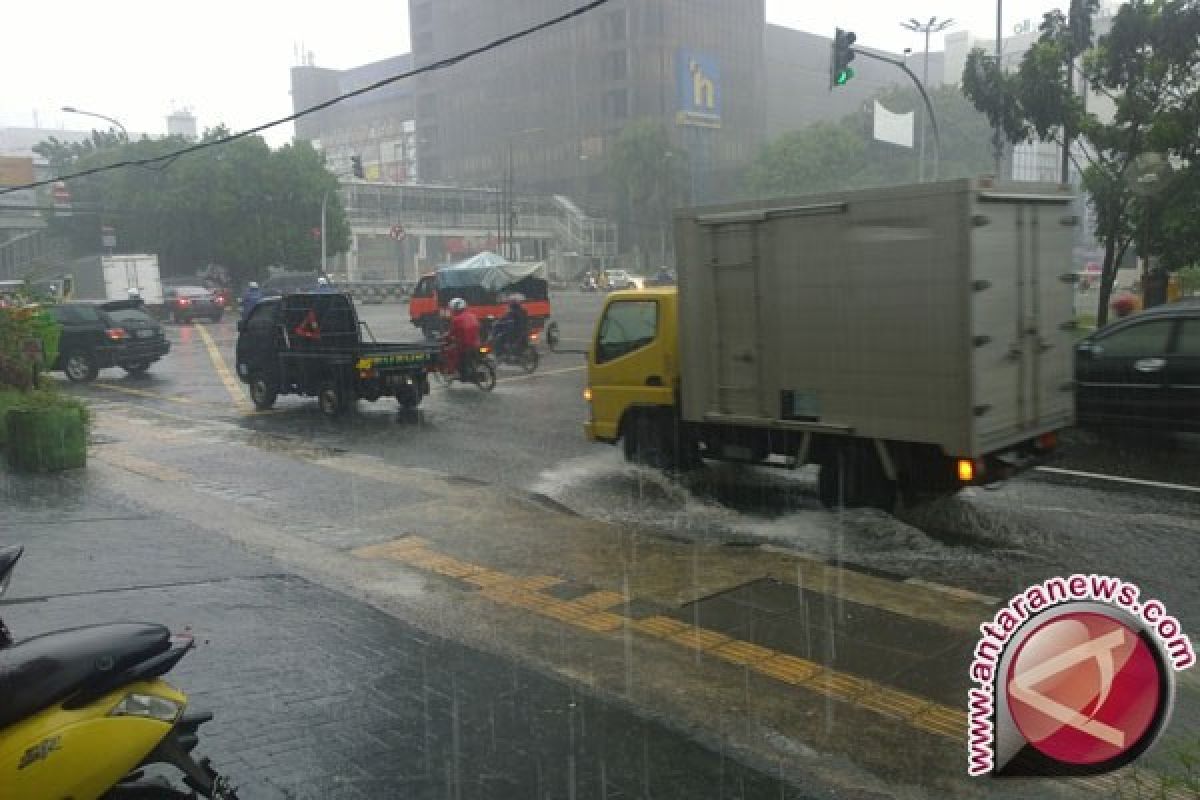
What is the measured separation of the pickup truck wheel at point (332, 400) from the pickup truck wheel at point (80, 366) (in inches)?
330

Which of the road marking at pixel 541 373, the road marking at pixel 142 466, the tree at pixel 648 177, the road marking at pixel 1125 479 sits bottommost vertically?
the road marking at pixel 1125 479

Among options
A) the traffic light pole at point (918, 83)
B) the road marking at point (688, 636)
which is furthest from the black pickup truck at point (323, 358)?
the traffic light pole at point (918, 83)

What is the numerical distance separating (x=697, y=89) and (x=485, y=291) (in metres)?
73.6

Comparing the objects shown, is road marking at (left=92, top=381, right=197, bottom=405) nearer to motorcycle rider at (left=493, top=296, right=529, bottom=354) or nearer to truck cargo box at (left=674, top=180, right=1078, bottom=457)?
motorcycle rider at (left=493, top=296, right=529, bottom=354)

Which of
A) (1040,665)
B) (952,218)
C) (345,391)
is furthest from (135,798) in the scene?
(345,391)

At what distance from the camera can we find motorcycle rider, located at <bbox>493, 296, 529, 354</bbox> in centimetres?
2123

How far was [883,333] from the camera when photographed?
→ 7.86 meters

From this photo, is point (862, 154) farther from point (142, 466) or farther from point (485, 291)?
point (142, 466)

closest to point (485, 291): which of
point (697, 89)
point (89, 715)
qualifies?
point (89, 715)

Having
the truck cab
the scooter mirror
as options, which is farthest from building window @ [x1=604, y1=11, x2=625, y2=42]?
the scooter mirror

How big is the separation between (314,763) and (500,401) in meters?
12.7

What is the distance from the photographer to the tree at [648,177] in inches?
3209

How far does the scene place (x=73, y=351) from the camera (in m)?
21.4

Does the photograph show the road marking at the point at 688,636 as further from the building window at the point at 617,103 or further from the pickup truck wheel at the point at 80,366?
the building window at the point at 617,103
